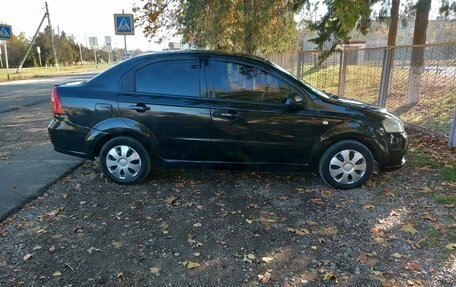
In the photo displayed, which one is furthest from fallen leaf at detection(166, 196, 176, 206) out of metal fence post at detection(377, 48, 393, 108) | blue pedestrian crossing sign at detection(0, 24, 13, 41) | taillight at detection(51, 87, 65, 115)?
blue pedestrian crossing sign at detection(0, 24, 13, 41)

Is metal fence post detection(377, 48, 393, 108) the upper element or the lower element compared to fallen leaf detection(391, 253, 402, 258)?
upper

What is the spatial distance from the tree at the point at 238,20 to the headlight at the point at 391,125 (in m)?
4.54

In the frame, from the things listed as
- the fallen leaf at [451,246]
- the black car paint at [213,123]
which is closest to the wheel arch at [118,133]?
the black car paint at [213,123]

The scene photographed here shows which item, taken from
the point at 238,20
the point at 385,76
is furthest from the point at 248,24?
the point at 385,76

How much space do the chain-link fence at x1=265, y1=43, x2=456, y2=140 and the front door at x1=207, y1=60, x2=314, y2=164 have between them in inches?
145

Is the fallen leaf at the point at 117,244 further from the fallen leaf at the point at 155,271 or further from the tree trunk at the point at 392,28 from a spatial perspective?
the tree trunk at the point at 392,28

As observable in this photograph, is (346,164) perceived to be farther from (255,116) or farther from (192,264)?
(192,264)

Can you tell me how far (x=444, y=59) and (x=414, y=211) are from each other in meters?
4.16

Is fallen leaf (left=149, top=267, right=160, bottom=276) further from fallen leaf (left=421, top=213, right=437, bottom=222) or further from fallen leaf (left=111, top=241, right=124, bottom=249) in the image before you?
fallen leaf (left=421, top=213, right=437, bottom=222)

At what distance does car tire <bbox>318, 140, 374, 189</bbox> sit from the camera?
4.28 metres

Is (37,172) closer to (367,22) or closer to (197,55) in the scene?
(197,55)

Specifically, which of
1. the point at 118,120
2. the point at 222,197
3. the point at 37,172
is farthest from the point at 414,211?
the point at 37,172

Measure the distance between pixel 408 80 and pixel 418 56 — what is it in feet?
2.02

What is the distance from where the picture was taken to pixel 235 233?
3.41m
